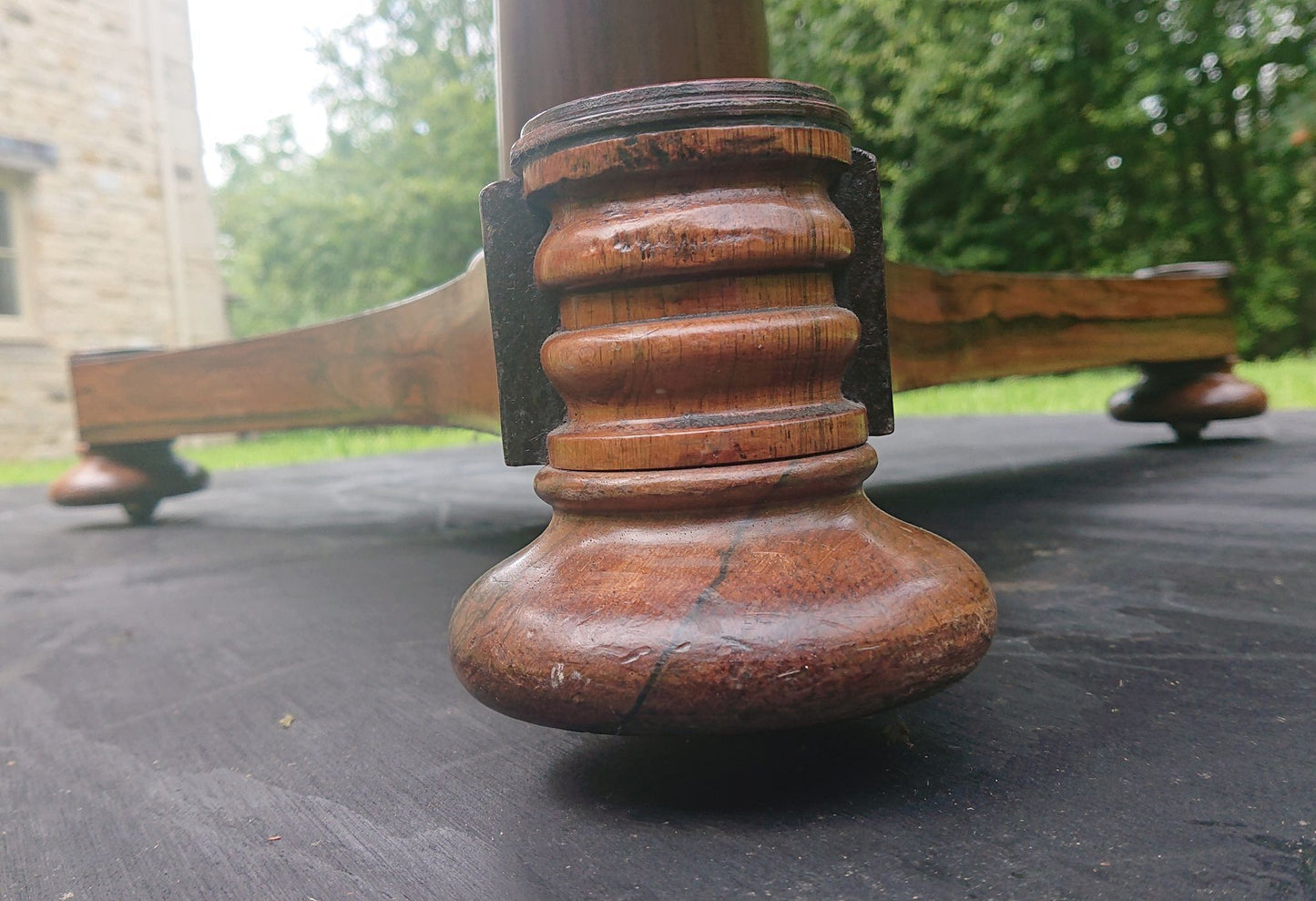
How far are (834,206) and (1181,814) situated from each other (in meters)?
0.40

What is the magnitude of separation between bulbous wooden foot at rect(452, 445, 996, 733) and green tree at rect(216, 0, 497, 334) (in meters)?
12.1

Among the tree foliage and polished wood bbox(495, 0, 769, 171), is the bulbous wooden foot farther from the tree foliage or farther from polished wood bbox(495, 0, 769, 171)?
the tree foliage

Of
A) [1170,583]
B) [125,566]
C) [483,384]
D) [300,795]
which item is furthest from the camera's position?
[125,566]

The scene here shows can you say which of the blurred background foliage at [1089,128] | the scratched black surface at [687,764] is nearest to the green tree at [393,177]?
the blurred background foliage at [1089,128]

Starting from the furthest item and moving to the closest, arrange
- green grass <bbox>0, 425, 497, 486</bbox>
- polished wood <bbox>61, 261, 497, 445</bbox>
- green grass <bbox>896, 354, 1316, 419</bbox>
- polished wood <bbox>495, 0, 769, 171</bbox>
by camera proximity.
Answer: green grass <bbox>0, 425, 497, 486</bbox>
green grass <bbox>896, 354, 1316, 419</bbox>
polished wood <bbox>61, 261, 497, 445</bbox>
polished wood <bbox>495, 0, 769, 171</bbox>

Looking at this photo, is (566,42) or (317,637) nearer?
(566,42)

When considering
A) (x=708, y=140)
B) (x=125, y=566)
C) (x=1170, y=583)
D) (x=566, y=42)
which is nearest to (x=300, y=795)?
(x=708, y=140)

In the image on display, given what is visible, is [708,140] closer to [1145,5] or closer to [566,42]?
[566,42]

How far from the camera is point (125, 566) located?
181cm

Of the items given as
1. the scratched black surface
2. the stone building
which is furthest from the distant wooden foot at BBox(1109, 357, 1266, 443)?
the stone building

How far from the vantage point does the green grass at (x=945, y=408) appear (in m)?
4.38

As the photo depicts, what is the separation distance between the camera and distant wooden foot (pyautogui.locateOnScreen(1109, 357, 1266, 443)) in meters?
Result: 2.33

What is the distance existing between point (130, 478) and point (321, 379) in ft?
3.73

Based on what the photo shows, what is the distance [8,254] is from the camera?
6.79 meters
